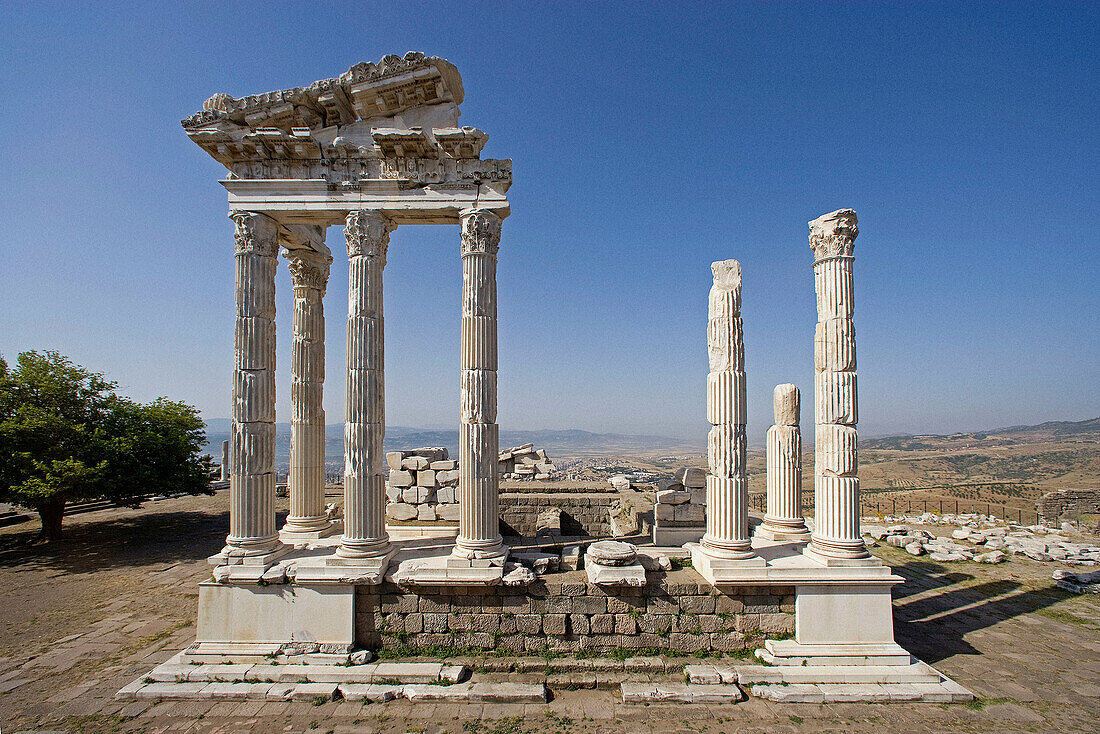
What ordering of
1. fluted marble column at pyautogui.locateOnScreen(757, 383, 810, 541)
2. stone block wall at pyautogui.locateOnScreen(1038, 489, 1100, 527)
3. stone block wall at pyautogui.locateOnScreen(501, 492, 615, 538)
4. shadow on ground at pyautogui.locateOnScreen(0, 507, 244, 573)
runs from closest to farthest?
1. fluted marble column at pyautogui.locateOnScreen(757, 383, 810, 541)
2. shadow on ground at pyautogui.locateOnScreen(0, 507, 244, 573)
3. stone block wall at pyautogui.locateOnScreen(501, 492, 615, 538)
4. stone block wall at pyautogui.locateOnScreen(1038, 489, 1100, 527)

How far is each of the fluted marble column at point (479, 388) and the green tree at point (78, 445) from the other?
54.5 feet

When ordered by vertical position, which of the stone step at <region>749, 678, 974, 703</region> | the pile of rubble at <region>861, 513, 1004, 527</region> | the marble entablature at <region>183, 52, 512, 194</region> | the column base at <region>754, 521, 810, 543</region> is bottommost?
the pile of rubble at <region>861, 513, 1004, 527</region>

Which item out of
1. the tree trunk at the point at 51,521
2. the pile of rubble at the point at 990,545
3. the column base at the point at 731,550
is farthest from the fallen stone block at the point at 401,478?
the pile of rubble at the point at 990,545

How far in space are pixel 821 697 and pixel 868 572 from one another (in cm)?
265

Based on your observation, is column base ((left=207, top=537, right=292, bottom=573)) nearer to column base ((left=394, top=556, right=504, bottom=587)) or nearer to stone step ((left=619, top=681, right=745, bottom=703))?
column base ((left=394, top=556, right=504, bottom=587))

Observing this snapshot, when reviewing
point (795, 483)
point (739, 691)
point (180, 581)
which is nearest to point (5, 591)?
point (180, 581)

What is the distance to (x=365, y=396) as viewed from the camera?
10.7 meters

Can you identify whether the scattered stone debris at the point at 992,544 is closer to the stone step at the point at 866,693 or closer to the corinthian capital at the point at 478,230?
the stone step at the point at 866,693

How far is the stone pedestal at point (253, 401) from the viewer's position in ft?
35.0

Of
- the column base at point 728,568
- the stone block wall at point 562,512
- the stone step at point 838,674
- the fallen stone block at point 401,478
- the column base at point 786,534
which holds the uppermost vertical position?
the fallen stone block at point 401,478

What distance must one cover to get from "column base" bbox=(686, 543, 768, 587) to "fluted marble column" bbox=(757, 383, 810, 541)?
10.8 ft

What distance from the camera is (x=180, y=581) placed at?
1545 centimetres

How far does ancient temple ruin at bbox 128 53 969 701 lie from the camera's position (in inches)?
384

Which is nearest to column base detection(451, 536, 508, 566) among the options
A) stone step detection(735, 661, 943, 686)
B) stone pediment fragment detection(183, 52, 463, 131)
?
stone step detection(735, 661, 943, 686)
